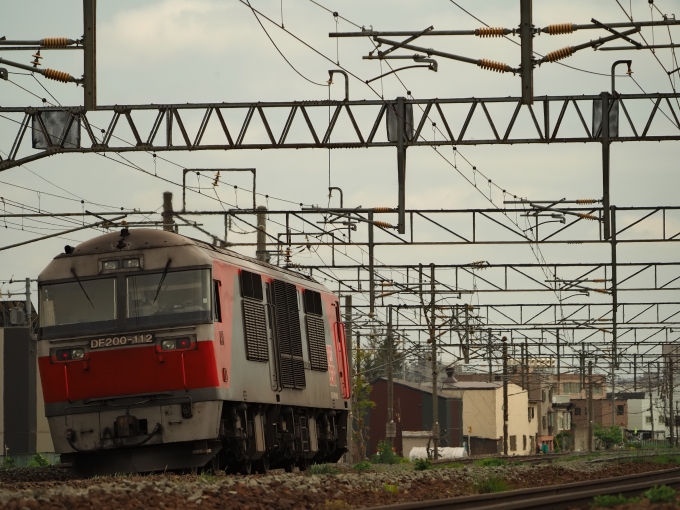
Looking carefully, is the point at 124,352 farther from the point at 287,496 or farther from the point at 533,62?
the point at 533,62

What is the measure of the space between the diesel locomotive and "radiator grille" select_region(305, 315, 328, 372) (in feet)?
11.5

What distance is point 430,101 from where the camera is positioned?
23.8 metres

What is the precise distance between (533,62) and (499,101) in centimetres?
402

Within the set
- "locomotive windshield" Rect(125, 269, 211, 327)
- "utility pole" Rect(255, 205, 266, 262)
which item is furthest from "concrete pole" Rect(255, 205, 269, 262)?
"locomotive windshield" Rect(125, 269, 211, 327)

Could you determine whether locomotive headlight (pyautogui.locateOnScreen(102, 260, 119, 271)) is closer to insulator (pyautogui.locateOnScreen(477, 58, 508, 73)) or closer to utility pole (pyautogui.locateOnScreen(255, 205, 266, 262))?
insulator (pyautogui.locateOnScreen(477, 58, 508, 73))

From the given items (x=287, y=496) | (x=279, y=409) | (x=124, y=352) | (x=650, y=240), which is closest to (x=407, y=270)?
(x=650, y=240)

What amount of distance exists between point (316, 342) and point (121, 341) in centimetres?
606

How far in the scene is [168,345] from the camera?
17.3m

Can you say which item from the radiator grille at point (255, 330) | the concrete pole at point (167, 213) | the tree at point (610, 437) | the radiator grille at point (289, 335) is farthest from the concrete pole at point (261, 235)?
the tree at point (610, 437)

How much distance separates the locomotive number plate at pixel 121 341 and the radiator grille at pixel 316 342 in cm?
539

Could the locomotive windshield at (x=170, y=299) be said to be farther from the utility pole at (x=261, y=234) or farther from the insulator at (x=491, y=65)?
the utility pole at (x=261, y=234)

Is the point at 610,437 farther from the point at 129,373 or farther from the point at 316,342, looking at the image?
the point at 129,373

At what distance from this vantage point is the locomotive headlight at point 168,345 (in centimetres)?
1725

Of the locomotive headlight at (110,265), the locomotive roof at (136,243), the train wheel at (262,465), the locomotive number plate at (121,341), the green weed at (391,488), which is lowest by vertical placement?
the train wheel at (262,465)
